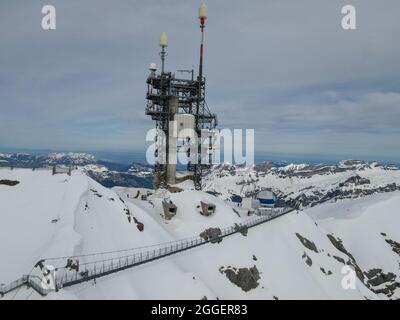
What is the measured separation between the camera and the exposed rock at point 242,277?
5725cm

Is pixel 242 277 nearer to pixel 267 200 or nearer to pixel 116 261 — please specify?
pixel 116 261

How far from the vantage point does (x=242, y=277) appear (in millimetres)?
57844

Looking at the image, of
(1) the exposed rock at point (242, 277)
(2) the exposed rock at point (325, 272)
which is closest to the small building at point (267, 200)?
(2) the exposed rock at point (325, 272)

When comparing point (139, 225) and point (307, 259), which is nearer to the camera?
point (139, 225)

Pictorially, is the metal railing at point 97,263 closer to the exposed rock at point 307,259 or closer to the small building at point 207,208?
the small building at point 207,208

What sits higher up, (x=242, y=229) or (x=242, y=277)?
(x=242, y=229)

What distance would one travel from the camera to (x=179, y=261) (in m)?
51.5

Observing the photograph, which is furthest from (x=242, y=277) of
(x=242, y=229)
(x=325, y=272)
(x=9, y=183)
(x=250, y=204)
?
(x=9, y=183)

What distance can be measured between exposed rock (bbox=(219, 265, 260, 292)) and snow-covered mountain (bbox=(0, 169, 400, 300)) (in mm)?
168

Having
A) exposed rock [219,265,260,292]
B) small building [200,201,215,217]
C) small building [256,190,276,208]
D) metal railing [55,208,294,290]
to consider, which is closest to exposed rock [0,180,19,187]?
metal railing [55,208,294,290]

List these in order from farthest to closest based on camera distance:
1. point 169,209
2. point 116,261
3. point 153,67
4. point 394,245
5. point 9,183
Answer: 1. point 394,245
2. point 153,67
3. point 169,209
4. point 9,183
5. point 116,261

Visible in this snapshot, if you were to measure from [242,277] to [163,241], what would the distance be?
14.2m
